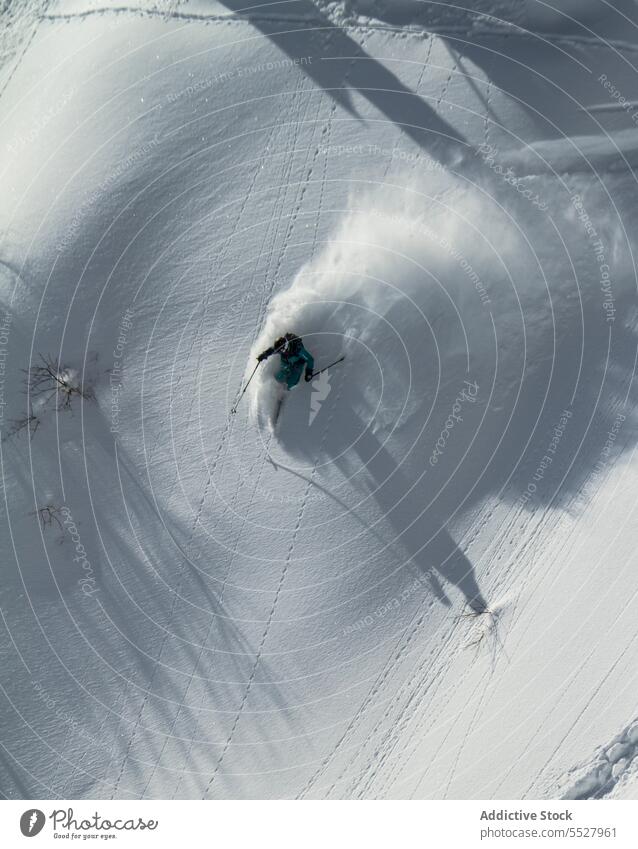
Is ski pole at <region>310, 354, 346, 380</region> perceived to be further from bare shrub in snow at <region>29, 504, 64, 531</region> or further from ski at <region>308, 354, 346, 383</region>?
bare shrub in snow at <region>29, 504, 64, 531</region>

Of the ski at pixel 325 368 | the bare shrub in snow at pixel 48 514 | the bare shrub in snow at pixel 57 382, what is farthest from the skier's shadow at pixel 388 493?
the bare shrub in snow at pixel 48 514

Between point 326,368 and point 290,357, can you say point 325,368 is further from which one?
point 290,357

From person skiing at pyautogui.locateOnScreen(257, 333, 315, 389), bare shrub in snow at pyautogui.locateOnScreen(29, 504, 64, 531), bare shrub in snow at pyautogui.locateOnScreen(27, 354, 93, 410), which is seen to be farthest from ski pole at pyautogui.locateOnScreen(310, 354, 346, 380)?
bare shrub in snow at pyautogui.locateOnScreen(29, 504, 64, 531)

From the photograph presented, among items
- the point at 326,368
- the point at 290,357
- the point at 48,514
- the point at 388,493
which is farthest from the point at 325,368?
the point at 48,514

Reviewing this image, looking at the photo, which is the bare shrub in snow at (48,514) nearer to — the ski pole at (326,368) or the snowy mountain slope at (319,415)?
the snowy mountain slope at (319,415)

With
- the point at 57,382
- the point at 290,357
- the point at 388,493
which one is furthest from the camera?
the point at 388,493

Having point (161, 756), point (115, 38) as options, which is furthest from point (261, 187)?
point (161, 756)
